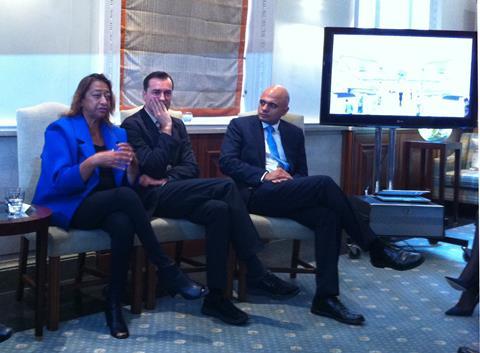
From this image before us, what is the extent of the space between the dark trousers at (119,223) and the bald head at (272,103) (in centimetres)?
111

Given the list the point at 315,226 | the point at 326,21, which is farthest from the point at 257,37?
the point at 315,226

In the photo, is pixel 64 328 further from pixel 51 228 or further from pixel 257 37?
pixel 257 37

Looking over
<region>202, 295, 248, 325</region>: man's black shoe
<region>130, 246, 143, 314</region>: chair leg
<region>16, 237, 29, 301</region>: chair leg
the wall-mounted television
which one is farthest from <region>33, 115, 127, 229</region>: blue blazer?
the wall-mounted television

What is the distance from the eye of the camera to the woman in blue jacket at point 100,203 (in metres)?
3.20

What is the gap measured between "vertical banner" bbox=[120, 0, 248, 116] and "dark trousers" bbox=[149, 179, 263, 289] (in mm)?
962

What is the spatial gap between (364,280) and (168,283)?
4.72ft

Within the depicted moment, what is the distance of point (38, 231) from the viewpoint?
9.89 ft

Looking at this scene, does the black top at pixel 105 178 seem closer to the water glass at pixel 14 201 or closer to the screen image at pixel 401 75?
the water glass at pixel 14 201

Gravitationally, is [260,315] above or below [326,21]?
below

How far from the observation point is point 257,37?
16.3 ft

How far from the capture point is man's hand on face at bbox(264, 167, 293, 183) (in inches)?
151

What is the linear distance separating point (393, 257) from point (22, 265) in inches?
72.4

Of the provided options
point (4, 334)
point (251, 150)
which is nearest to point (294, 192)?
point (251, 150)

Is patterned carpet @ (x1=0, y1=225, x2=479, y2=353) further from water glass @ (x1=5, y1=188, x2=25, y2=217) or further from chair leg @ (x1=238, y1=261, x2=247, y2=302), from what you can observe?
water glass @ (x1=5, y1=188, x2=25, y2=217)
